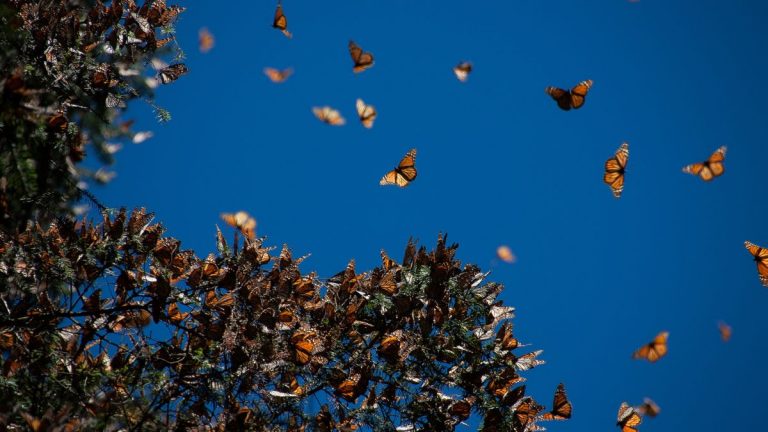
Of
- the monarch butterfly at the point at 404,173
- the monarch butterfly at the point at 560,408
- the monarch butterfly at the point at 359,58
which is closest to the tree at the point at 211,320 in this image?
the monarch butterfly at the point at 560,408

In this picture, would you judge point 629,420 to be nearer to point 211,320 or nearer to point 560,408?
point 560,408

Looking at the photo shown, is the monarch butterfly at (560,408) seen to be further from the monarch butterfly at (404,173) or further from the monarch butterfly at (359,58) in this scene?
the monarch butterfly at (359,58)

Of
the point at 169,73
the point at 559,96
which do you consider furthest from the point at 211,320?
the point at 559,96

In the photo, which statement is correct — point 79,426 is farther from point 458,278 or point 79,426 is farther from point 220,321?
point 458,278

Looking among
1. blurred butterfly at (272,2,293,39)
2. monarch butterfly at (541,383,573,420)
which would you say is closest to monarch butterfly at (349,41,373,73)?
blurred butterfly at (272,2,293,39)

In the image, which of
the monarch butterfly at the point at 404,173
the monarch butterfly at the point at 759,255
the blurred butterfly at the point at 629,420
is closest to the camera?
the blurred butterfly at the point at 629,420

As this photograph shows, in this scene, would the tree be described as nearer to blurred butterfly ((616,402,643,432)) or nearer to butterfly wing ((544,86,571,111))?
blurred butterfly ((616,402,643,432))

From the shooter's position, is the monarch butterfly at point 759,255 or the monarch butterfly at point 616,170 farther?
the monarch butterfly at point 616,170
